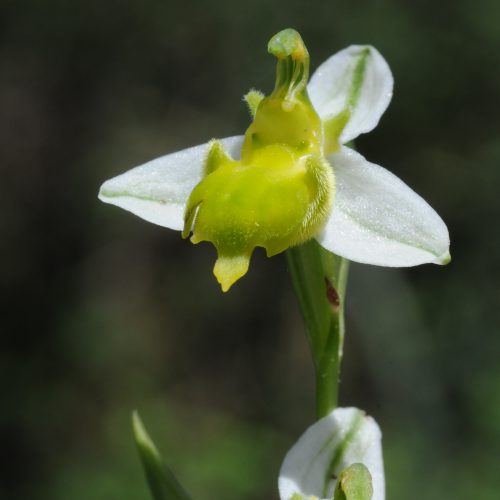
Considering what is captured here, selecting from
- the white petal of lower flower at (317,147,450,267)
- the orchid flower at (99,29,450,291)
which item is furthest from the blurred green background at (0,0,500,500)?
the white petal of lower flower at (317,147,450,267)

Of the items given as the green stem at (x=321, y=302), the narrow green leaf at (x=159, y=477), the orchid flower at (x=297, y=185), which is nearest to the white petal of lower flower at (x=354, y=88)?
the orchid flower at (x=297, y=185)

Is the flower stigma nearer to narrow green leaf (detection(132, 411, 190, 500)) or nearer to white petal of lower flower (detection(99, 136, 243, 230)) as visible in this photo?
white petal of lower flower (detection(99, 136, 243, 230))

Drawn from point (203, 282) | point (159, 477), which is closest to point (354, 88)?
point (159, 477)

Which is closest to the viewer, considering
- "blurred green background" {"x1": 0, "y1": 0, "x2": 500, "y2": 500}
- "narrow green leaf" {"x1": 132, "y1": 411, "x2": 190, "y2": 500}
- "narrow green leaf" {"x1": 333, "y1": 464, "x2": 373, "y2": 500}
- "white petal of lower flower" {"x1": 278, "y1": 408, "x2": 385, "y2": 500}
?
"narrow green leaf" {"x1": 333, "y1": 464, "x2": 373, "y2": 500}

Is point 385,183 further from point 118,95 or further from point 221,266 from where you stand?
point 118,95

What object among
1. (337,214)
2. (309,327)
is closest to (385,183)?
(337,214)

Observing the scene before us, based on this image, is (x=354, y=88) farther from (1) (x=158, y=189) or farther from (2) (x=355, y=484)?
(2) (x=355, y=484)
